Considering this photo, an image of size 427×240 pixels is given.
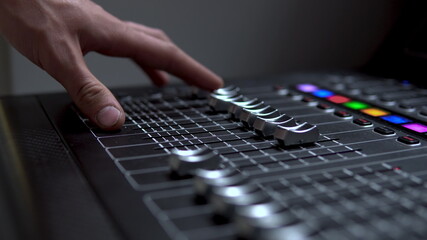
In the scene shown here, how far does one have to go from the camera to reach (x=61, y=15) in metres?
0.99

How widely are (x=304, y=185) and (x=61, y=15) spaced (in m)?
0.58

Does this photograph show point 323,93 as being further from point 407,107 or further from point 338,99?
point 407,107

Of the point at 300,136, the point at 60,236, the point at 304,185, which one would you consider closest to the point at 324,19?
the point at 300,136

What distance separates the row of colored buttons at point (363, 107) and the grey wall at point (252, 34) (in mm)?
499

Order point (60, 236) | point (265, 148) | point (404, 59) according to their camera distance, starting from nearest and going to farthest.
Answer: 1. point (60, 236)
2. point (265, 148)
3. point (404, 59)

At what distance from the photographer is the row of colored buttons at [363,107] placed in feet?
2.83

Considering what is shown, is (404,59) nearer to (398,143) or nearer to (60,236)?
(398,143)

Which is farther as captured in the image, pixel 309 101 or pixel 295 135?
pixel 309 101

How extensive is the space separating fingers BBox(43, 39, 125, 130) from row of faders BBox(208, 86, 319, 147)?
17 centimetres

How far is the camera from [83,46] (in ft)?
3.52

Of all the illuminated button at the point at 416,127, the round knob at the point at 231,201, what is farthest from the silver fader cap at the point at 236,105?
the round knob at the point at 231,201

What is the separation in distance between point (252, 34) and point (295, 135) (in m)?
0.95

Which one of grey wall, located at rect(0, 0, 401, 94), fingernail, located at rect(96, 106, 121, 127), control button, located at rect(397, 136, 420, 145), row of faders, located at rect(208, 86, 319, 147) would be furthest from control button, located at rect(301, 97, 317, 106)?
grey wall, located at rect(0, 0, 401, 94)

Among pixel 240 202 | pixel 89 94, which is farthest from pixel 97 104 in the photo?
pixel 240 202
